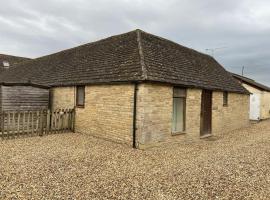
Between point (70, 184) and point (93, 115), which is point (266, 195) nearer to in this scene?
point (70, 184)

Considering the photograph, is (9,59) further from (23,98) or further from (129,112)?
(129,112)

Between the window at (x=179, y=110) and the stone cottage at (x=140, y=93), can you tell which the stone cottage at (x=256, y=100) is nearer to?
the stone cottage at (x=140, y=93)

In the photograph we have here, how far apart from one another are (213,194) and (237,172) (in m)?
2.25

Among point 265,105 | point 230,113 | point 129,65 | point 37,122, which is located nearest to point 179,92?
point 129,65

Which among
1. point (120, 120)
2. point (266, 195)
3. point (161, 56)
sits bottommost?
point (266, 195)

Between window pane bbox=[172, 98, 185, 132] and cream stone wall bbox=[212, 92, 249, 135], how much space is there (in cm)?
386

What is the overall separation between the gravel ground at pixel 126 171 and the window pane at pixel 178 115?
125cm

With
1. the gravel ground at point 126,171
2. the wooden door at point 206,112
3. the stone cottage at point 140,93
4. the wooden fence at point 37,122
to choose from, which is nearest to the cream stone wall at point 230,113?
the stone cottage at point 140,93

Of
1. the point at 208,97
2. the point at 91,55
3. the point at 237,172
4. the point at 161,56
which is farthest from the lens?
the point at 91,55

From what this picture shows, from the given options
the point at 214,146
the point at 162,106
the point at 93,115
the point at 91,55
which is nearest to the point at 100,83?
the point at 93,115

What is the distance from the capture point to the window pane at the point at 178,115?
12.7 metres

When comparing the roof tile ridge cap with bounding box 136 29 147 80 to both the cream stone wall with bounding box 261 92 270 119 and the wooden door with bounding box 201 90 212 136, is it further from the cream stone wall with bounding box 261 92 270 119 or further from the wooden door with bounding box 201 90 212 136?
the cream stone wall with bounding box 261 92 270 119

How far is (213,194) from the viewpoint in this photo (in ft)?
20.2

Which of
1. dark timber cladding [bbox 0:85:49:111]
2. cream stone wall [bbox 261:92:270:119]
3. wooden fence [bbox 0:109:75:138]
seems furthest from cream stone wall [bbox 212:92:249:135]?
dark timber cladding [bbox 0:85:49:111]
